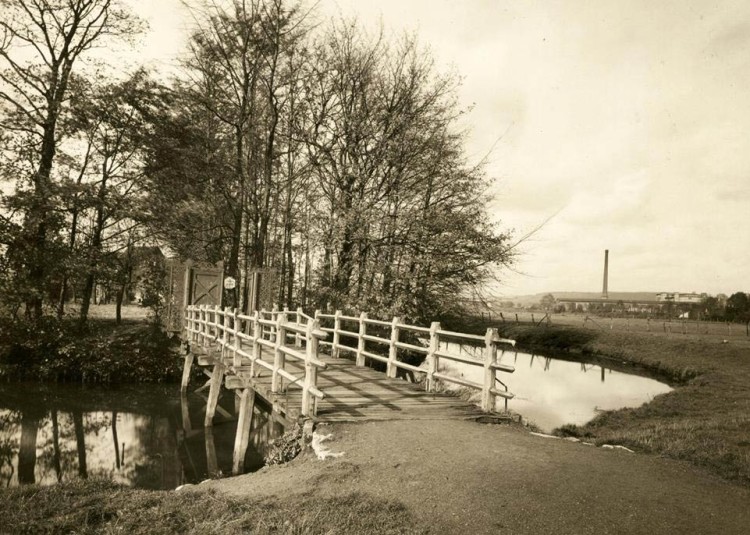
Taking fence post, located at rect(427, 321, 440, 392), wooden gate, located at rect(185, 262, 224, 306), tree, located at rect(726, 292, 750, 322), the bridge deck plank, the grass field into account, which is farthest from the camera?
tree, located at rect(726, 292, 750, 322)

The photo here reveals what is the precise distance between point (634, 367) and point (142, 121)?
26.1 m

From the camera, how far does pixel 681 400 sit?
13992mm

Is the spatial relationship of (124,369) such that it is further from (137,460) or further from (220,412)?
(137,460)

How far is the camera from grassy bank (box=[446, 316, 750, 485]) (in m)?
6.84

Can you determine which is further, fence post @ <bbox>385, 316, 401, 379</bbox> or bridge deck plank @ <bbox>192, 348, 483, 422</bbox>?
fence post @ <bbox>385, 316, 401, 379</bbox>

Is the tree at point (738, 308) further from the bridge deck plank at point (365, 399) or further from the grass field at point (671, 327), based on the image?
the bridge deck plank at point (365, 399)

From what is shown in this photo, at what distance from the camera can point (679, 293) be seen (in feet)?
411

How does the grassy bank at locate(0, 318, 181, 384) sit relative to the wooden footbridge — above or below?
below

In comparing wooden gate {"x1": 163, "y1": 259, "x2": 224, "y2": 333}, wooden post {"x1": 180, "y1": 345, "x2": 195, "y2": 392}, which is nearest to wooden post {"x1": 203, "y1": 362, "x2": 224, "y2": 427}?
wooden post {"x1": 180, "y1": 345, "x2": 195, "y2": 392}

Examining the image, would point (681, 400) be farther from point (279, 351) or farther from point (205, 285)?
point (205, 285)

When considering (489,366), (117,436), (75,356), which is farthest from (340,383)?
(75,356)

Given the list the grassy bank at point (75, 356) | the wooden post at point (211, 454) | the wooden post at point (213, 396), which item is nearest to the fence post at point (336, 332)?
the wooden post at point (213, 396)

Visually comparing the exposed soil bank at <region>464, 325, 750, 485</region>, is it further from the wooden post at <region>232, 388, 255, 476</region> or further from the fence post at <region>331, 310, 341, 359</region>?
the wooden post at <region>232, 388, 255, 476</region>

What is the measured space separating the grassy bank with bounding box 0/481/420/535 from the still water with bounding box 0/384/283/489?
17.0ft
